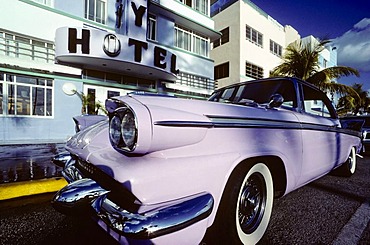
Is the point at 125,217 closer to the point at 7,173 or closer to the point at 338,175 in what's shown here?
the point at 7,173

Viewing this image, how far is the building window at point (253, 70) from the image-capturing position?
57.5 ft

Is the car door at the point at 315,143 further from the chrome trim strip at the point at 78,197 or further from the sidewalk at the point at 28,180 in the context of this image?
the sidewalk at the point at 28,180

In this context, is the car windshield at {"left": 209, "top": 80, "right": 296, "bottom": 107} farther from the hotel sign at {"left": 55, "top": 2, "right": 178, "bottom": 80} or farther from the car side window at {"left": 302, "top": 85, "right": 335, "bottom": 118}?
the hotel sign at {"left": 55, "top": 2, "right": 178, "bottom": 80}

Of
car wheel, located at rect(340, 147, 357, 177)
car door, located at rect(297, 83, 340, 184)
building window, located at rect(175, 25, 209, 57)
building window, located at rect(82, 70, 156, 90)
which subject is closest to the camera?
car door, located at rect(297, 83, 340, 184)

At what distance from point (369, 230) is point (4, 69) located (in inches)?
461

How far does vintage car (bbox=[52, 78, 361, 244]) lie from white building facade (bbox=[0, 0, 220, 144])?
900cm

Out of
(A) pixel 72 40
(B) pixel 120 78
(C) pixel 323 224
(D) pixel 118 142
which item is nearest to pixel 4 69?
(A) pixel 72 40

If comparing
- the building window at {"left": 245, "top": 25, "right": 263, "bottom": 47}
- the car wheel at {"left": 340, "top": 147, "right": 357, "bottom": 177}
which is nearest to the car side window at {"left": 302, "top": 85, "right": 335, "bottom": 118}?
the car wheel at {"left": 340, "top": 147, "right": 357, "bottom": 177}

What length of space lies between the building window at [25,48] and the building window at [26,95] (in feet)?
3.15

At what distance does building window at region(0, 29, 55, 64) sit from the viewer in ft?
28.3

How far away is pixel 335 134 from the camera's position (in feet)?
9.81

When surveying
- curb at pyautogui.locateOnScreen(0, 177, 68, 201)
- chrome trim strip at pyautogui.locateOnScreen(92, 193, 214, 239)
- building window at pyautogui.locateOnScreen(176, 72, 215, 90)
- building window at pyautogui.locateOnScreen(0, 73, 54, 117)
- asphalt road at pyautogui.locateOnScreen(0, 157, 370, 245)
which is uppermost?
building window at pyautogui.locateOnScreen(176, 72, 215, 90)

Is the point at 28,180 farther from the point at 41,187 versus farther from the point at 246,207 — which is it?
the point at 246,207

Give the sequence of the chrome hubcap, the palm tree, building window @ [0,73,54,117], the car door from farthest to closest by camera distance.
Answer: the palm tree, building window @ [0,73,54,117], the car door, the chrome hubcap
